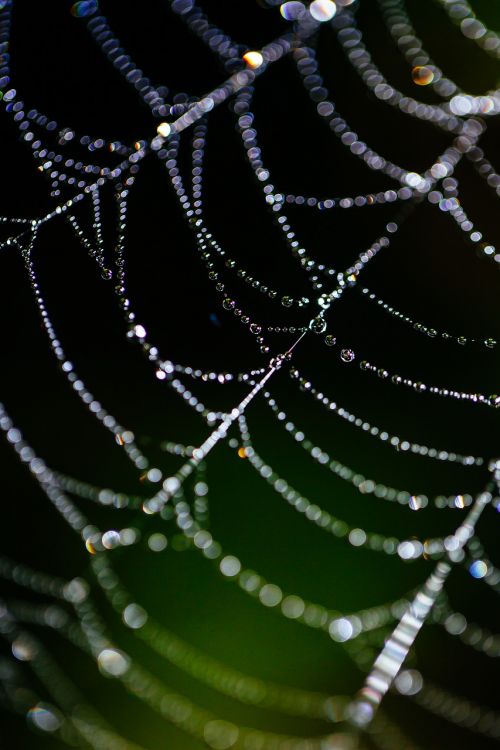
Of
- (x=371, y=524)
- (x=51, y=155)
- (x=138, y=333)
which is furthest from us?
(x=371, y=524)

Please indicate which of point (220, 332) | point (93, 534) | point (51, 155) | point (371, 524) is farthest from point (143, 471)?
A: point (51, 155)

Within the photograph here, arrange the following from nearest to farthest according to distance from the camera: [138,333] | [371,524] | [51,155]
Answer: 1. [51,155]
2. [138,333]
3. [371,524]

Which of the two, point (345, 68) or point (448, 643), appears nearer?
point (345, 68)

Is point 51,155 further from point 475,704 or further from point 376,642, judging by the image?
point 475,704

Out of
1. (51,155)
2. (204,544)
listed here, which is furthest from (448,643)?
(51,155)

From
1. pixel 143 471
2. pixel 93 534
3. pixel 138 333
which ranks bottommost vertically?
pixel 93 534

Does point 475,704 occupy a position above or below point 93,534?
above
